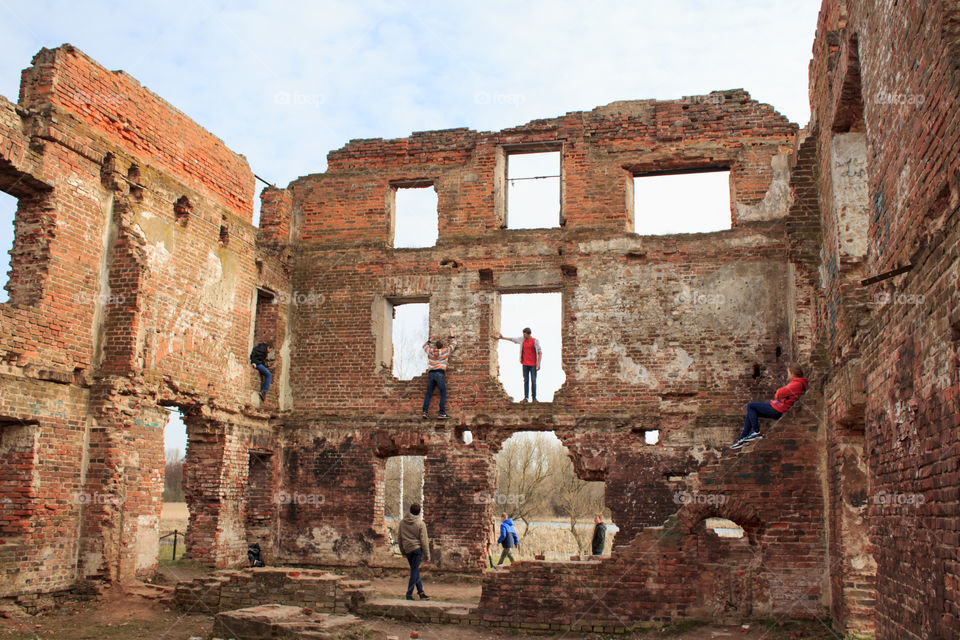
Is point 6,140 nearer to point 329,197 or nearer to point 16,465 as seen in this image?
point 16,465

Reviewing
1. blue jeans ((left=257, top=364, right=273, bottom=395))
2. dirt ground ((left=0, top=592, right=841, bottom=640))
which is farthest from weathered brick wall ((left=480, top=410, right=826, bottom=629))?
blue jeans ((left=257, top=364, right=273, bottom=395))

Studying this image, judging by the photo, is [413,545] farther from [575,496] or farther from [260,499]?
[575,496]

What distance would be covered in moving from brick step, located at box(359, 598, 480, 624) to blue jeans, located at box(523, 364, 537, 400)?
4534mm

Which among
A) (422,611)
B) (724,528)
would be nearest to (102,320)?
(422,611)

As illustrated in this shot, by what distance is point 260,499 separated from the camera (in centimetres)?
1508

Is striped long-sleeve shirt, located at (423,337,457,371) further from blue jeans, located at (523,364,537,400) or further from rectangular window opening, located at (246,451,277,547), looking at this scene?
rectangular window opening, located at (246,451,277,547)

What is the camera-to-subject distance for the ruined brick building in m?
6.72

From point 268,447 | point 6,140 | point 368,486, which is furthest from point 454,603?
point 6,140

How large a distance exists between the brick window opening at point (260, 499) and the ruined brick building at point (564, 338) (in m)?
0.07

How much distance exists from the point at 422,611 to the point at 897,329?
272 inches

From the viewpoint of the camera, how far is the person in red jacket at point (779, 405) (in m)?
11.0

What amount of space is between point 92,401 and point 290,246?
5.78m

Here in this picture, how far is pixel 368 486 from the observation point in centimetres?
1496

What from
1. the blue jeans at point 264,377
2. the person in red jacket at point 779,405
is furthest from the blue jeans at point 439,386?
the person in red jacket at point 779,405
